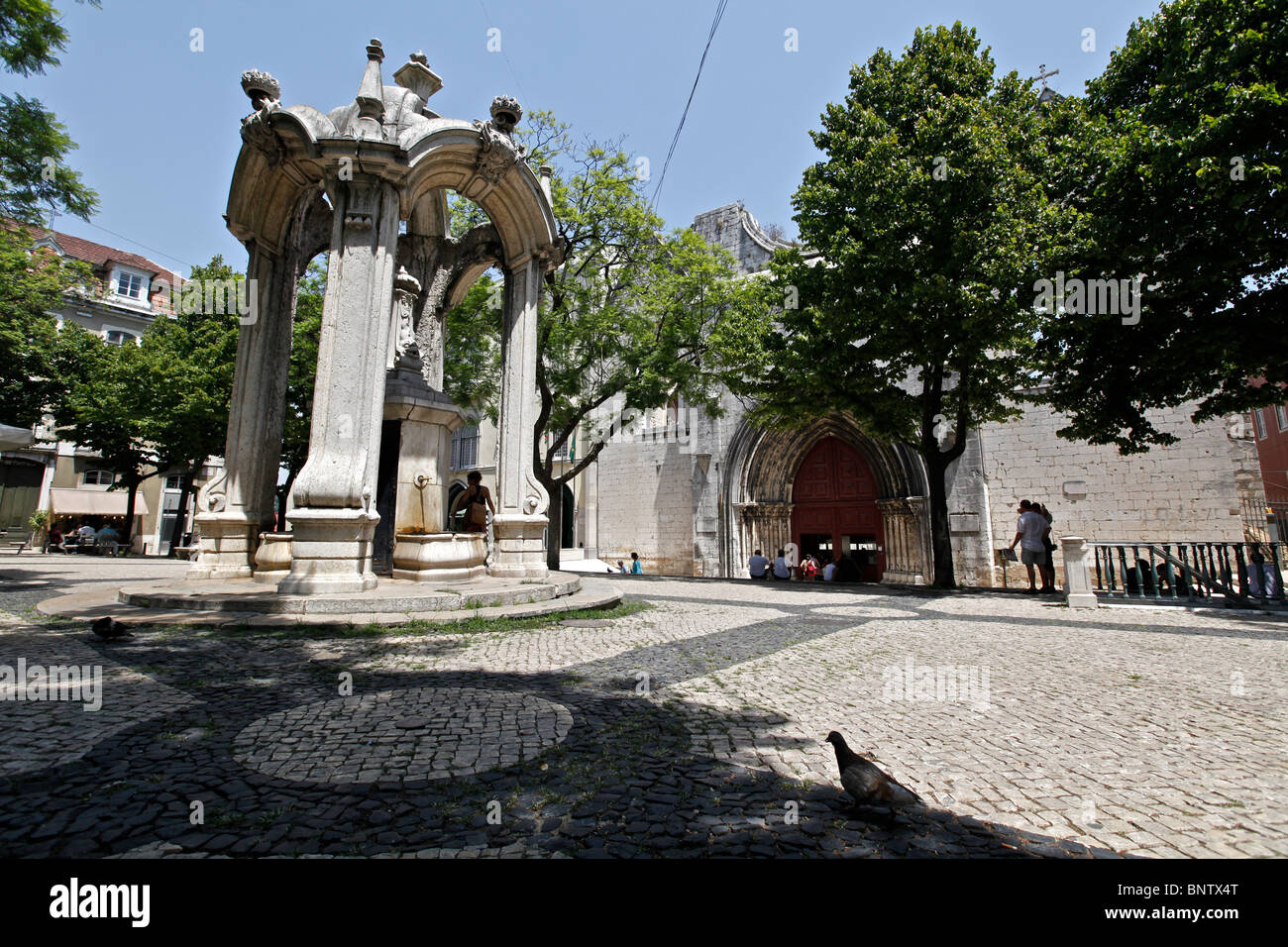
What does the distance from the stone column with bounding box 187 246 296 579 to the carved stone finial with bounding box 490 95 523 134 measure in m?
3.90

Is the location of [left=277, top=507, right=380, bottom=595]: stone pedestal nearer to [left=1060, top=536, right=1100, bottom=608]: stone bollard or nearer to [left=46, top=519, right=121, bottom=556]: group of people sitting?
[left=1060, top=536, right=1100, bottom=608]: stone bollard

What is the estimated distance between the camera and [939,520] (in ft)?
40.9

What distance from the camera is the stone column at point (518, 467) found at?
28.5 ft

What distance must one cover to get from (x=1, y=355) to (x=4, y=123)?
7017 millimetres

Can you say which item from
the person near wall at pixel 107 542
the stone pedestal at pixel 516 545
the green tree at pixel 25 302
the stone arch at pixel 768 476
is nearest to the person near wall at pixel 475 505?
the stone pedestal at pixel 516 545

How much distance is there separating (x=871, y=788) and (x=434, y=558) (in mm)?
6799

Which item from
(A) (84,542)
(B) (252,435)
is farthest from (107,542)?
(B) (252,435)

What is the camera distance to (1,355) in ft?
40.0

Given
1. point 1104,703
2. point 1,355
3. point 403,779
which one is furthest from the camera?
point 1,355

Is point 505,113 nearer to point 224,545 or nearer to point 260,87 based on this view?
point 260,87

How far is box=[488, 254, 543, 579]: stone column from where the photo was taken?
28.5 feet

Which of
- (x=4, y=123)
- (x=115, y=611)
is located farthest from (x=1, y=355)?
(x=115, y=611)

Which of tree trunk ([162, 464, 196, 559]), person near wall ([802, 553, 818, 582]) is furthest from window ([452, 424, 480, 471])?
person near wall ([802, 553, 818, 582])
